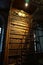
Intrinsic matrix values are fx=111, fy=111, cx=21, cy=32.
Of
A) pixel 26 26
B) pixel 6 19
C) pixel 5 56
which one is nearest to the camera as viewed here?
pixel 5 56

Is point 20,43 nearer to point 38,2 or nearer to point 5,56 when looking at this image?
point 5,56

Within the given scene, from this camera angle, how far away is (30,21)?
17.0ft

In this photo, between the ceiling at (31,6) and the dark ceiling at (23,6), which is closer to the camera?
the ceiling at (31,6)

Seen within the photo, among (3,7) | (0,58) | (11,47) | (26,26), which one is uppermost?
(3,7)

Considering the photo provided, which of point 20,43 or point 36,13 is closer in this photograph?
point 20,43

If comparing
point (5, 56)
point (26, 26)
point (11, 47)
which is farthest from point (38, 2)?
point (5, 56)

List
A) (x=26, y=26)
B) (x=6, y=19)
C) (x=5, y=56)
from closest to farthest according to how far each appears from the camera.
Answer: (x=5, y=56) < (x=6, y=19) < (x=26, y=26)

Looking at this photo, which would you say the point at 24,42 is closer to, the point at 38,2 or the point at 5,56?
the point at 5,56

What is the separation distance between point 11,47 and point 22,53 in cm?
60

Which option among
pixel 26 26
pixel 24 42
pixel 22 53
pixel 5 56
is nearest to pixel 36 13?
pixel 26 26

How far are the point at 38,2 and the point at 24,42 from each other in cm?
177

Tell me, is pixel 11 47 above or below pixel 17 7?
below

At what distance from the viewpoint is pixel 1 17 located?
4535 millimetres

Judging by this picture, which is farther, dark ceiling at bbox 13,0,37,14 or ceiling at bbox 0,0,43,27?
dark ceiling at bbox 13,0,37,14
